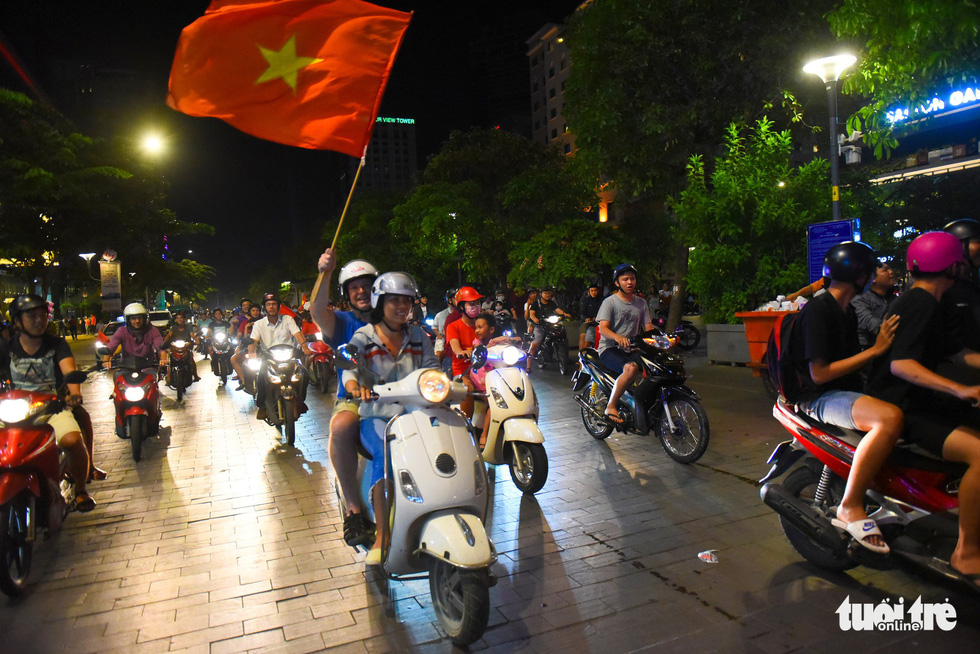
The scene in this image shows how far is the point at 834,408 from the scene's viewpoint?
12.2ft

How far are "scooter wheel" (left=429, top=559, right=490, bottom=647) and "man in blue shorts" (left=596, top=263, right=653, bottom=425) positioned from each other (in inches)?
158

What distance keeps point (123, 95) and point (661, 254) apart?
70992 millimetres

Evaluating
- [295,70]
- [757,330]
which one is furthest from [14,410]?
[757,330]

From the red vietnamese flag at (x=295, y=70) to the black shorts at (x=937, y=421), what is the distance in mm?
3731

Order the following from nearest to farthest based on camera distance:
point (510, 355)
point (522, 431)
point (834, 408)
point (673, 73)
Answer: point (834, 408)
point (522, 431)
point (510, 355)
point (673, 73)

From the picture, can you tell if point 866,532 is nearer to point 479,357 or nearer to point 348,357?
point 479,357

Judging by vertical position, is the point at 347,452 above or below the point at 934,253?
below

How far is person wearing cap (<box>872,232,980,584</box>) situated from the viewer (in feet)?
10.7

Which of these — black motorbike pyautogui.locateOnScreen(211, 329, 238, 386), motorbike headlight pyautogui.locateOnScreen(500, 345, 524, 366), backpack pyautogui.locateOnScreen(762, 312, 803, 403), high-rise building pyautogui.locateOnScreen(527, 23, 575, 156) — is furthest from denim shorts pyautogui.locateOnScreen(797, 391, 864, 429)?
high-rise building pyautogui.locateOnScreen(527, 23, 575, 156)

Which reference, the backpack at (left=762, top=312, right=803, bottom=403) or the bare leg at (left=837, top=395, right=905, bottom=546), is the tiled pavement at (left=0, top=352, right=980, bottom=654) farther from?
the backpack at (left=762, top=312, right=803, bottom=403)

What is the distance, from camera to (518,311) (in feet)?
82.1

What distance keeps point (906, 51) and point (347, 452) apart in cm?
732

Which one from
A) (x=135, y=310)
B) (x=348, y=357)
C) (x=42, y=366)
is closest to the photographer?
(x=348, y=357)

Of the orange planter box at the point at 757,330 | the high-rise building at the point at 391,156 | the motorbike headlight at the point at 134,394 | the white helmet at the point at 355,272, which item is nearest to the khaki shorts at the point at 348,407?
the white helmet at the point at 355,272
